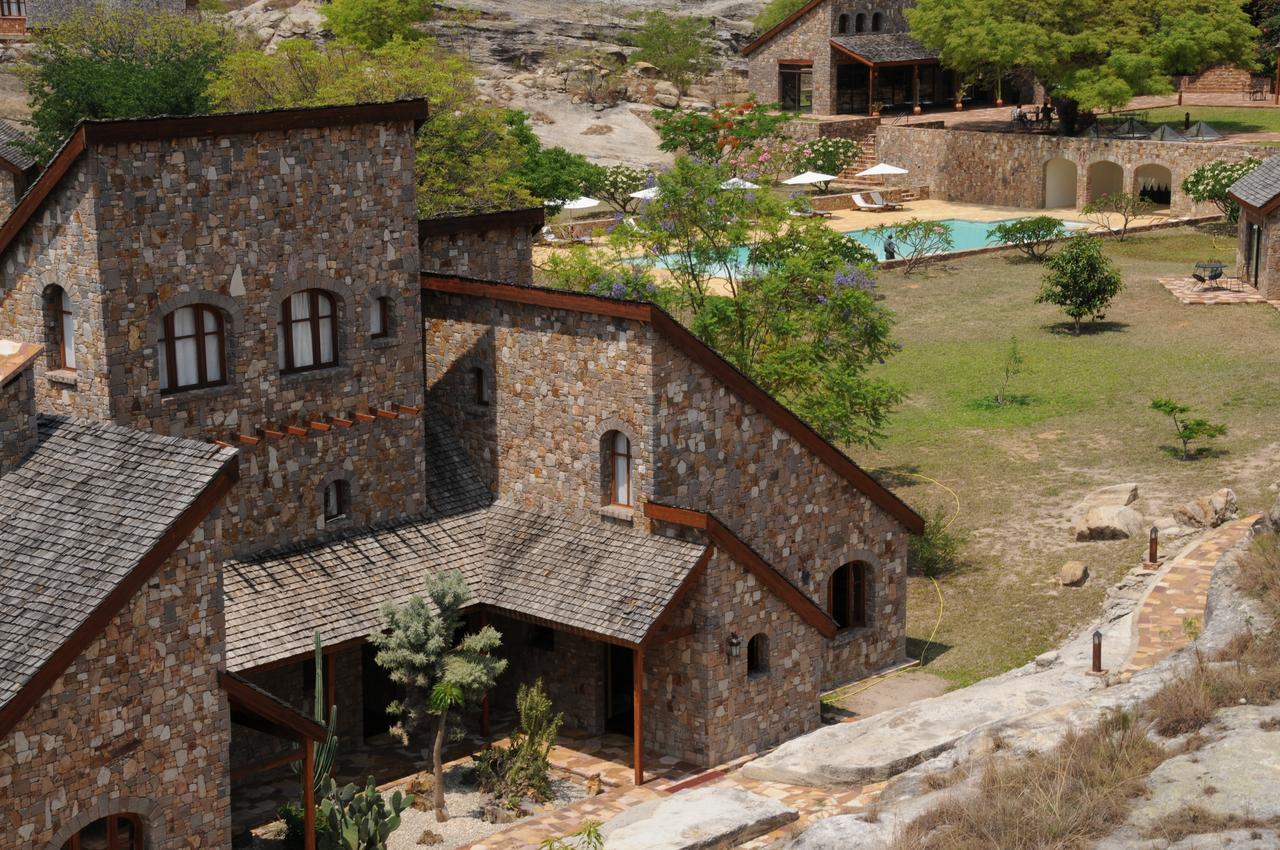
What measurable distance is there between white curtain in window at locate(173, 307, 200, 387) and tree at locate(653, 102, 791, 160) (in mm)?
48984

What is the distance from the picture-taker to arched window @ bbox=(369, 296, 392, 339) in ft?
93.8

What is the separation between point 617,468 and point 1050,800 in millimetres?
10541

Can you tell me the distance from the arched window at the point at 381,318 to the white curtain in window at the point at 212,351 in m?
2.61

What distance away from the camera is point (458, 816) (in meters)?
26.0

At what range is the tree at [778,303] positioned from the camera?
118ft

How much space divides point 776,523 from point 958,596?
6071 millimetres

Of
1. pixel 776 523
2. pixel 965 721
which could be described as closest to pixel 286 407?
pixel 776 523

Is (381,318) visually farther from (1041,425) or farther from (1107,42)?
(1107,42)

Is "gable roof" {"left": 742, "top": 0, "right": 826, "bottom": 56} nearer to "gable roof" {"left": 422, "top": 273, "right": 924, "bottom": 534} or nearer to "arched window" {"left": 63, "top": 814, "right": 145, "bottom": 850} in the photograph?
"gable roof" {"left": 422, "top": 273, "right": 924, "bottom": 534}

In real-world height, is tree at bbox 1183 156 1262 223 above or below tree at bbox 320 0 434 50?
below

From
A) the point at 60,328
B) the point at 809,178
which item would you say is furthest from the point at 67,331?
the point at 809,178

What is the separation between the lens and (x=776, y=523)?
96.0 ft

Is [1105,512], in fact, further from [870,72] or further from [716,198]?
[870,72]

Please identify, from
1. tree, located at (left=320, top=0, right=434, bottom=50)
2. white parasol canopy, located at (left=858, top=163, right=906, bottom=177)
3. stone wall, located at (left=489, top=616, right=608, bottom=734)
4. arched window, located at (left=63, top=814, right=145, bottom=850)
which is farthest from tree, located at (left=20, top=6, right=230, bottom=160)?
arched window, located at (left=63, top=814, right=145, bottom=850)
